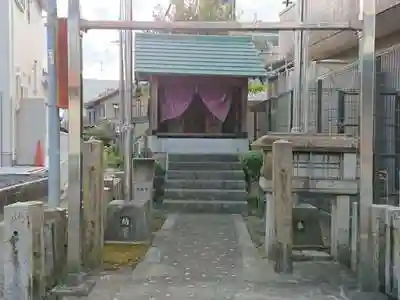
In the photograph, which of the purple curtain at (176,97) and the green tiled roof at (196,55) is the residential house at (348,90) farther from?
the purple curtain at (176,97)

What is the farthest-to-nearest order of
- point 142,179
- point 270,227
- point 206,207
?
point 206,207 → point 142,179 → point 270,227

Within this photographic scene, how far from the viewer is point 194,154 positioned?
16859mm

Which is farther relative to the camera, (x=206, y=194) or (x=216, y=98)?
(x=216, y=98)

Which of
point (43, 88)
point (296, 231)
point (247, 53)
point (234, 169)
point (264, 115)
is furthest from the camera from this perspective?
point (43, 88)

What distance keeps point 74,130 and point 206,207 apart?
7435 millimetres

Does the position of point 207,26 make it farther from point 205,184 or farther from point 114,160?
point 114,160

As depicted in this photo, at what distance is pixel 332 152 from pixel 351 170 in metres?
0.35

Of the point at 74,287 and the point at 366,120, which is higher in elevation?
the point at 366,120

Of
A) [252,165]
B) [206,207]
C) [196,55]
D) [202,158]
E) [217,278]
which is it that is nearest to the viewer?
[217,278]

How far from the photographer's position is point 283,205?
25.5 feet

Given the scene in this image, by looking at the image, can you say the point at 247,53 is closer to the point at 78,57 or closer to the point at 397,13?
the point at 397,13

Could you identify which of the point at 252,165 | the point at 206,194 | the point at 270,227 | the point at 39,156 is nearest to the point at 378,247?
the point at 270,227

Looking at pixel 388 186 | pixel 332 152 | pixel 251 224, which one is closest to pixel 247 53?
pixel 251 224

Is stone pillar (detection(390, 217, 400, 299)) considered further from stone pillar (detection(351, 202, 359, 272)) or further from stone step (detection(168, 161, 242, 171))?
stone step (detection(168, 161, 242, 171))
